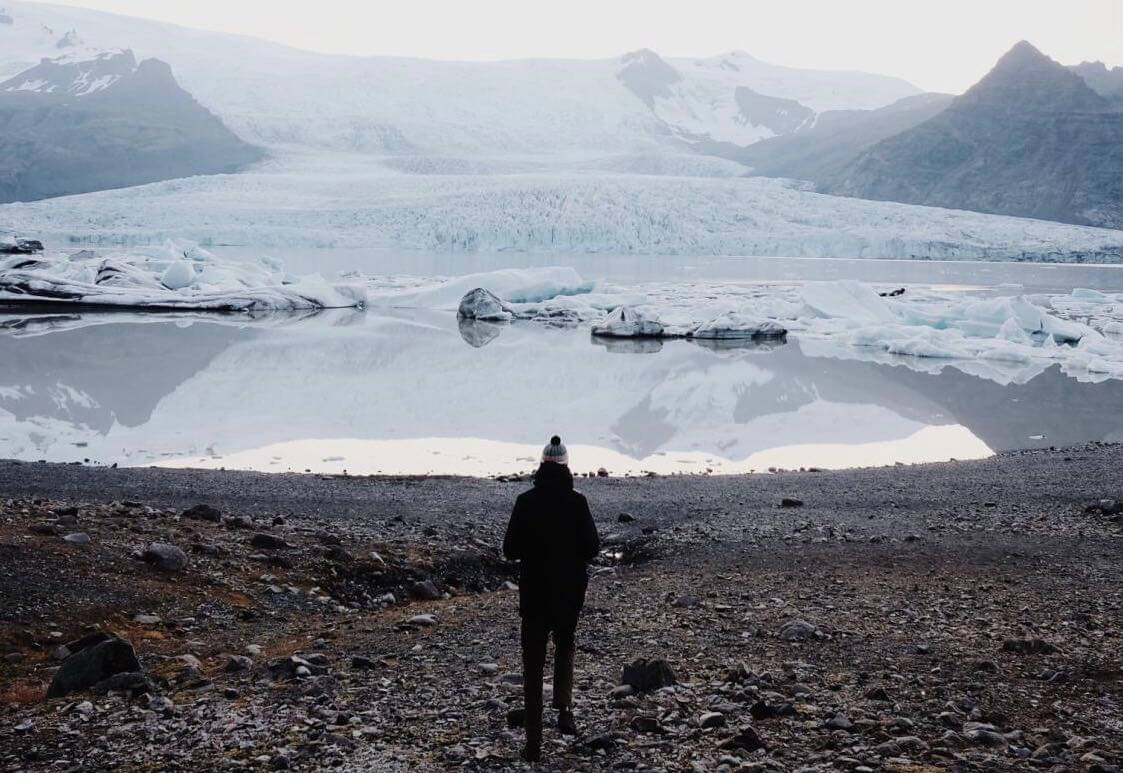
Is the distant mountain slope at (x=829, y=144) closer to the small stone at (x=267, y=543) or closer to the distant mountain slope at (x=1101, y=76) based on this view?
the distant mountain slope at (x=1101, y=76)

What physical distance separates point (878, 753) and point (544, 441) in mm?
7826

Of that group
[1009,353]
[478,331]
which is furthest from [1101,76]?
[478,331]

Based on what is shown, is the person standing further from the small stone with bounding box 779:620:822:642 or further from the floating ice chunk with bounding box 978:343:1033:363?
the floating ice chunk with bounding box 978:343:1033:363

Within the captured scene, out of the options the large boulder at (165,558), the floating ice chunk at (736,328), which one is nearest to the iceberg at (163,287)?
the floating ice chunk at (736,328)

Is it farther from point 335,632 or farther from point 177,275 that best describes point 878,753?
Answer: point 177,275

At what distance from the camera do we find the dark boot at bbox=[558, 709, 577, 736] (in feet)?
11.4

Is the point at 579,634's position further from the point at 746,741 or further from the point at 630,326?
the point at 630,326

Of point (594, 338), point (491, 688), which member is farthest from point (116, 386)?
point (491, 688)

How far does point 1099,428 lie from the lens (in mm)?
12250

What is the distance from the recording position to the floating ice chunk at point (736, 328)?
21.0m

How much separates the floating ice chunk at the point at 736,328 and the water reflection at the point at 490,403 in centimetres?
87

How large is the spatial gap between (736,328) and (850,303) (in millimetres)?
3919

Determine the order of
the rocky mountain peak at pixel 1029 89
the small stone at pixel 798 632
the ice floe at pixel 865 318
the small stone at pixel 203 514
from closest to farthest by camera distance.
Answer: the small stone at pixel 798 632
the small stone at pixel 203 514
the ice floe at pixel 865 318
the rocky mountain peak at pixel 1029 89

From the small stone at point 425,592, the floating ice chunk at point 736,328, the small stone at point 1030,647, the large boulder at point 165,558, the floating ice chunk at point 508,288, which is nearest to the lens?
the small stone at point 1030,647
